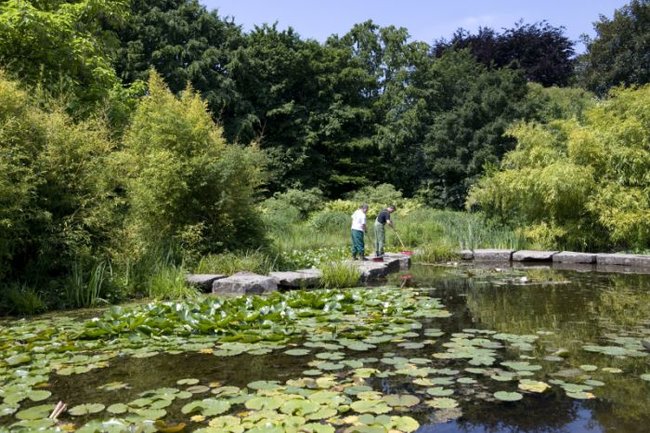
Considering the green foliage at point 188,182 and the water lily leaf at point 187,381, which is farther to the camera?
the green foliage at point 188,182

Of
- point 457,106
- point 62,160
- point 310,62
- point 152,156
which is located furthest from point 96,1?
point 457,106

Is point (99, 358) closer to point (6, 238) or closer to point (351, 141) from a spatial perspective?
point (6, 238)

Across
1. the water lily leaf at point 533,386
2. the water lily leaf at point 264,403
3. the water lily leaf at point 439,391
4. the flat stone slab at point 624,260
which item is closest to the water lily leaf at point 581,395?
the water lily leaf at point 533,386

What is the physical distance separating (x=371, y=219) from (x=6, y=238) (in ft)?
46.3

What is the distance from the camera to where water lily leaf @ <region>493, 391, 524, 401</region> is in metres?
3.33

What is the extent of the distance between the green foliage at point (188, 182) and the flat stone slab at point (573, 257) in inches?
269

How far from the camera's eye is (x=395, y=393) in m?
3.51

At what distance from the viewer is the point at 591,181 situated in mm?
12445

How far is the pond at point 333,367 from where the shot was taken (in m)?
3.08

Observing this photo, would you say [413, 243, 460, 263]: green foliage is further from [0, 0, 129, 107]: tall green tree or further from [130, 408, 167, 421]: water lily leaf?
[130, 408, 167, 421]: water lily leaf

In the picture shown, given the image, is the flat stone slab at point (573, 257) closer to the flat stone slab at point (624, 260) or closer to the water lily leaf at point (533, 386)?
the flat stone slab at point (624, 260)

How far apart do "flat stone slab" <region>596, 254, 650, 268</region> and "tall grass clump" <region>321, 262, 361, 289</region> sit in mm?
6035

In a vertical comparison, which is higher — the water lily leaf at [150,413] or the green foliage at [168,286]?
the green foliage at [168,286]

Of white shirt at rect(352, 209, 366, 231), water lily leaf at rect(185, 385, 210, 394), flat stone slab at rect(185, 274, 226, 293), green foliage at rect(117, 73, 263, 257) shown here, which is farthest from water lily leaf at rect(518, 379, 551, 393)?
white shirt at rect(352, 209, 366, 231)
